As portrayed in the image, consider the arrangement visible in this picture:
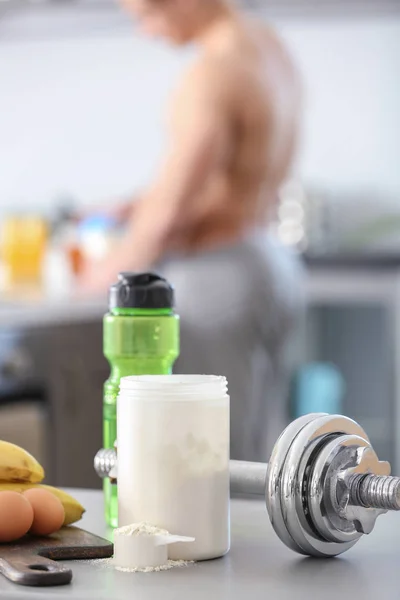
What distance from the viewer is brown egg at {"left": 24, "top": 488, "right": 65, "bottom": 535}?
74cm

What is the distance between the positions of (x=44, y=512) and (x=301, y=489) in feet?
0.58

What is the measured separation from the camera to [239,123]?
2814 millimetres

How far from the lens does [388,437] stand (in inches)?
186

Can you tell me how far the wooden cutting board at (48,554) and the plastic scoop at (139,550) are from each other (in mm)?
31

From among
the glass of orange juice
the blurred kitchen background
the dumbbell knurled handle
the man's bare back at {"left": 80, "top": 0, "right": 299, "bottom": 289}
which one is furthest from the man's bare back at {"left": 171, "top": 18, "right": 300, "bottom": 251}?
the dumbbell knurled handle

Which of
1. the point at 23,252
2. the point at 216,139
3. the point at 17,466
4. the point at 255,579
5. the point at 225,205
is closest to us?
the point at 255,579

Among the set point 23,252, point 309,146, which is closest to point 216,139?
point 23,252

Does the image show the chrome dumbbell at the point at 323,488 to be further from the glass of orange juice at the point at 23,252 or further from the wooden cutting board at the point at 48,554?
the glass of orange juice at the point at 23,252

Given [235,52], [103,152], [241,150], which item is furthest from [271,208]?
[103,152]

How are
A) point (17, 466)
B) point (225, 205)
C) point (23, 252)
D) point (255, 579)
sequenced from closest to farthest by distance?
point (255, 579) < point (17, 466) < point (225, 205) < point (23, 252)

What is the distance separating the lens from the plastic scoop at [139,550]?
672mm

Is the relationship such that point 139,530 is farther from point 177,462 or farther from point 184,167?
point 184,167

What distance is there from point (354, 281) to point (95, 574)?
4.17 m

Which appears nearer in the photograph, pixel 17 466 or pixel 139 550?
pixel 139 550
